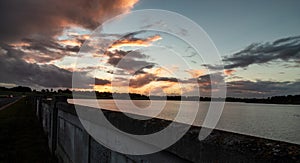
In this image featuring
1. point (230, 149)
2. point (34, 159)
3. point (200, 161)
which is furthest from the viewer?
point (34, 159)

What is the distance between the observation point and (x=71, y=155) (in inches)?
255

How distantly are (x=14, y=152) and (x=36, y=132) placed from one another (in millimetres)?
5257

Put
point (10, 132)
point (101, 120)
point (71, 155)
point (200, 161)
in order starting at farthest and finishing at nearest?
point (10, 132) → point (71, 155) → point (101, 120) → point (200, 161)

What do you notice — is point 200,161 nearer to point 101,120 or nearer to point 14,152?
point 101,120

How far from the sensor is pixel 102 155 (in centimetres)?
408

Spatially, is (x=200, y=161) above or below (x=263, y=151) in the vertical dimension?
below

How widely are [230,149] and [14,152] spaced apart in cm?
951

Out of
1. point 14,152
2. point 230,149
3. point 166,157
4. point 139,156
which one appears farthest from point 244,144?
point 14,152

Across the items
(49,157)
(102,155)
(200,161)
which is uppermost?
(200,161)

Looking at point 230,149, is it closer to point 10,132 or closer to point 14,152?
point 14,152

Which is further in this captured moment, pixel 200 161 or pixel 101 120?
pixel 101 120

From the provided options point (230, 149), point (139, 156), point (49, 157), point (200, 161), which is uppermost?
point (230, 149)

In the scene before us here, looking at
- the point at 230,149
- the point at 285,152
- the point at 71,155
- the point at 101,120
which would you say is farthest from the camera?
the point at 71,155

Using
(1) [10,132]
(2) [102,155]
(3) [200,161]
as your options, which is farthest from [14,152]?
(3) [200,161]
